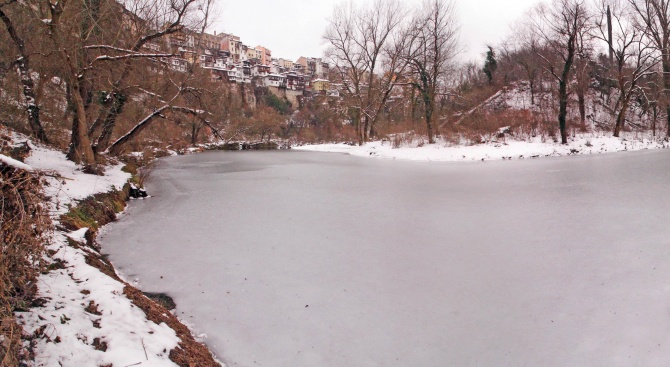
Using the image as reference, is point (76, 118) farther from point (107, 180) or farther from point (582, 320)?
point (582, 320)

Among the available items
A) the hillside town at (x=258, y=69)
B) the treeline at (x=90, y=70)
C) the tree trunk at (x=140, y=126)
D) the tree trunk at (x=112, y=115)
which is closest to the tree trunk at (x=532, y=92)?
the treeline at (x=90, y=70)

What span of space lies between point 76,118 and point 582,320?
464 inches

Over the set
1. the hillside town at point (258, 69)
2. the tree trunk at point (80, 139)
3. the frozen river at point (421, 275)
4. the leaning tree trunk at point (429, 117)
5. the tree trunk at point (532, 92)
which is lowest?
the frozen river at point (421, 275)

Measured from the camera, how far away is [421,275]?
4.43m

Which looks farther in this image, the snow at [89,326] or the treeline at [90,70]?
the treeline at [90,70]

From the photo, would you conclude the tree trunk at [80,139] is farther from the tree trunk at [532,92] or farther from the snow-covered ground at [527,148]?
the tree trunk at [532,92]

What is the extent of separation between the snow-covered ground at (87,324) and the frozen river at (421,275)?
0.61 meters

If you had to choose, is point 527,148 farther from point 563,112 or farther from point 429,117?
point 429,117

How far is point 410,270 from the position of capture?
4.59 m

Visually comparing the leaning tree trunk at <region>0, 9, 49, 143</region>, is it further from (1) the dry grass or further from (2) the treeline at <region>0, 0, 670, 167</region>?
(1) the dry grass

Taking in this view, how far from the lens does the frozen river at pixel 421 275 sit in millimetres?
3115

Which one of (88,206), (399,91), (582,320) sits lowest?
(582,320)

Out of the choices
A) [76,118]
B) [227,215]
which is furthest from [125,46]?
[227,215]

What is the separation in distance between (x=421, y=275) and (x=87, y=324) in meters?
3.23
